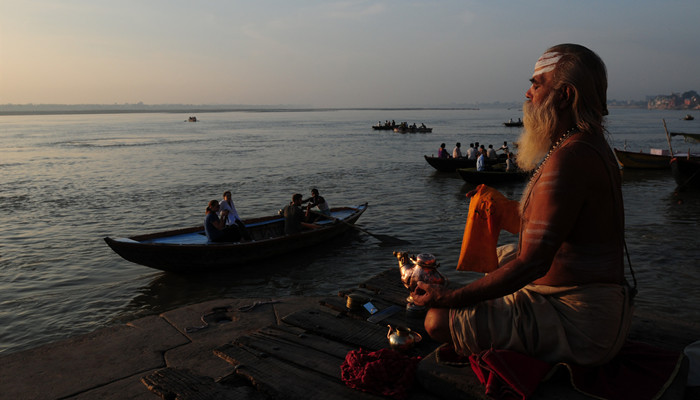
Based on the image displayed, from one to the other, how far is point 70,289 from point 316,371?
9.13 meters

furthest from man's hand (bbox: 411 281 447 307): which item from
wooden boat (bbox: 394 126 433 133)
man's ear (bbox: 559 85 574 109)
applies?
wooden boat (bbox: 394 126 433 133)

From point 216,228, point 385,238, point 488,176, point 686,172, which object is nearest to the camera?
point 216,228

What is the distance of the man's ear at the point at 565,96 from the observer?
2.90 meters

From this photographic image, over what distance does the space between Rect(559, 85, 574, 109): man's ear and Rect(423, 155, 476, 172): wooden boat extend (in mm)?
25621

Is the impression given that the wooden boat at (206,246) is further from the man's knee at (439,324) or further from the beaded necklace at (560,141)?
the beaded necklace at (560,141)

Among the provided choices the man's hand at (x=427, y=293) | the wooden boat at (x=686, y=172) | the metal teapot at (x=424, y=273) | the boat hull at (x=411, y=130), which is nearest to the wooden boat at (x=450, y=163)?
the wooden boat at (x=686, y=172)

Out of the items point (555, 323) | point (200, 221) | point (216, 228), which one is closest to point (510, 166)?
point (200, 221)

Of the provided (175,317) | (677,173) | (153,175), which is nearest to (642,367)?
(175,317)

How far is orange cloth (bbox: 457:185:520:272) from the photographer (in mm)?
4605

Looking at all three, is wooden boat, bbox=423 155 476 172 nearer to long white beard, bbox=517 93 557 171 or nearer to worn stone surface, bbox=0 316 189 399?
worn stone surface, bbox=0 316 189 399

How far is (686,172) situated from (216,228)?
1998 cm

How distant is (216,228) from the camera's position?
38.4ft

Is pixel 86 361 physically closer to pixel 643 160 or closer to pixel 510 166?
pixel 510 166

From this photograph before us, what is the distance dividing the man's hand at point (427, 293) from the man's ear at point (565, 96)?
1.35 meters
